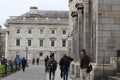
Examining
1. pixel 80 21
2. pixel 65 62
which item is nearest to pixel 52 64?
pixel 65 62

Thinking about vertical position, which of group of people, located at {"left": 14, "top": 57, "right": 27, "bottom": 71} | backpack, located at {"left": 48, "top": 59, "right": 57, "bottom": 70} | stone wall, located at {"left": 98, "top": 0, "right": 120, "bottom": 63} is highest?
stone wall, located at {"left": 98, "top": 0, "right": 120, "bottom": 63}

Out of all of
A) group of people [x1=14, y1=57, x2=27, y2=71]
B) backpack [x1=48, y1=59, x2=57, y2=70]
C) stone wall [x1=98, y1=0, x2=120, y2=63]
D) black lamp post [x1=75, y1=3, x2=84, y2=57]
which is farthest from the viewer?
group of people [x1=14, y1=57, x2=27, y2=71]

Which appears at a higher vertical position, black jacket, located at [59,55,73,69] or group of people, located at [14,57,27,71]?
black jacket, located at [59,55,73,69]

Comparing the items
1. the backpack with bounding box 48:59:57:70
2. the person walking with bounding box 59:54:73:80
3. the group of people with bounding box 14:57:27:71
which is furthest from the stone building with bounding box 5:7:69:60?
the backpack with bounding box 48:59:57:70

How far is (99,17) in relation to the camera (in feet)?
81.8

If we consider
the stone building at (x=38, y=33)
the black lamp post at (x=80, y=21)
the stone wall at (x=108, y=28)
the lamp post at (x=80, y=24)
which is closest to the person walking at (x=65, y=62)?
the stone wall at (x=108, y=28)

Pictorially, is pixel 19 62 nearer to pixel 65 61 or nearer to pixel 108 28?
pixel 65 61

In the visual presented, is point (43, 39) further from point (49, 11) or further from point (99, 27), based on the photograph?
→ point (99, 27)

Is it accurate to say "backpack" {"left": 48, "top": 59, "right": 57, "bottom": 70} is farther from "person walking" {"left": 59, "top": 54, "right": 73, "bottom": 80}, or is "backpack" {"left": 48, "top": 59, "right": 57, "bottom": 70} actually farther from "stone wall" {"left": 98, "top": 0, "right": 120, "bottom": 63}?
"stone wall" {"left": 98, "top": 0, "right": 120, "bottom": 63}

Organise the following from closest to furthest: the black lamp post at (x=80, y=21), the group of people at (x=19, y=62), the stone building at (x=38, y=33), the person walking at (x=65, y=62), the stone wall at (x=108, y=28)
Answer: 1. the stone wall at (x=108, y=28)
2. the person walking at (x=65, y=62)
3. the black lamp post at (x=80, y=21)
4. the group of people at (x=19, y=62)
5. the stone building at (x=38, y=33)

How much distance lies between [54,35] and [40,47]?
510 centimetres

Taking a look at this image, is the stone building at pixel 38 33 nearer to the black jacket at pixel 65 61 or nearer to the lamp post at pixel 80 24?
the lamp post at pixel 80 24

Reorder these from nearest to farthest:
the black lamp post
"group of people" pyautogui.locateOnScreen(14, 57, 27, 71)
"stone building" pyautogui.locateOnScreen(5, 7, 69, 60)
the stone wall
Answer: the stone wall < the black lamp post < "group of people" pyautogui.locateOnScreen(14, 57, 27, 71) < "stone building" pyautogui.locateOnScreen(5, 7, 69, 60)

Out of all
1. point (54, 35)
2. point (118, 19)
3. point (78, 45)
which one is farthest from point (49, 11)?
point (118, 19)
